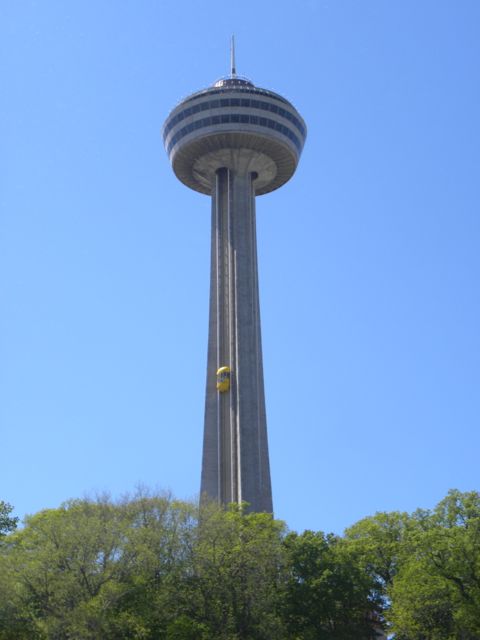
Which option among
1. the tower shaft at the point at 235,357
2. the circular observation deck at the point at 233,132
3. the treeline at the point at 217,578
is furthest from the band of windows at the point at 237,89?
the treeline at the point at 217,578

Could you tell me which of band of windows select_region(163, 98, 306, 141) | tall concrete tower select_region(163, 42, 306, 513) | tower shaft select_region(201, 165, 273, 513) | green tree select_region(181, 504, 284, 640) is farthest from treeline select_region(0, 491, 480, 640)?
band of windows select_region(163, 98, 306, 141)

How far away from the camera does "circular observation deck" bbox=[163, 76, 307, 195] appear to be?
133 metres

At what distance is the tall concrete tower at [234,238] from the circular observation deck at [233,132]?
0.15 meters

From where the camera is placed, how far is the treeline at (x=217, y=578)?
63531 millimetres

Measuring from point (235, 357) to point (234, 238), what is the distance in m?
19.3

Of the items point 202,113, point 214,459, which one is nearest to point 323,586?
point 214,459

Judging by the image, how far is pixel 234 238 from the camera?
5281 inches

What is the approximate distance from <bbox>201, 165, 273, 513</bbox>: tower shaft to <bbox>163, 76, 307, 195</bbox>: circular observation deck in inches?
130

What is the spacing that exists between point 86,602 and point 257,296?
76.6 m

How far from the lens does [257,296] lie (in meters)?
134

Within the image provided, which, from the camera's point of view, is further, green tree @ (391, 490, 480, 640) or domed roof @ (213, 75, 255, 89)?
domed roof @ (213, 75, 255, 89)

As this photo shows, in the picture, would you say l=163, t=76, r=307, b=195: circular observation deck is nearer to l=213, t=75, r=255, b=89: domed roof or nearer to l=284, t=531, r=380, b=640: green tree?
l=213, t=75, r=255, b=89: domed roof

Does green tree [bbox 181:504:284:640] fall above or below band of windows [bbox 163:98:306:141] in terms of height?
below

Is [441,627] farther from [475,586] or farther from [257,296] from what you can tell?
[257,296]
